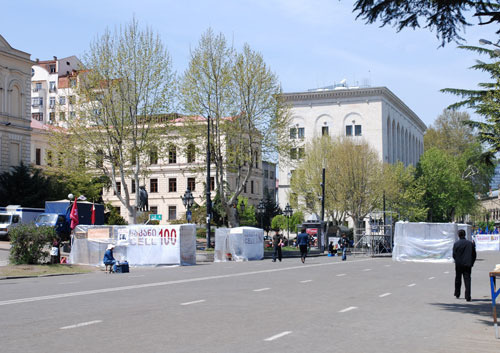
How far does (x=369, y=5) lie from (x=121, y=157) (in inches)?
1443

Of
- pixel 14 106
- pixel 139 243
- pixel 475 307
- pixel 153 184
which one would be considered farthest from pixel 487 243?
pixel 475 307

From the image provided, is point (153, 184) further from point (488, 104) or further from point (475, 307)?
point (475, 307)

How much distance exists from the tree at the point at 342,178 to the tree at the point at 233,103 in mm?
20441

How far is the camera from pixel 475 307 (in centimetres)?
1454

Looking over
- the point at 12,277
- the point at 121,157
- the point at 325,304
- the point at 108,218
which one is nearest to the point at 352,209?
the point at 108,218

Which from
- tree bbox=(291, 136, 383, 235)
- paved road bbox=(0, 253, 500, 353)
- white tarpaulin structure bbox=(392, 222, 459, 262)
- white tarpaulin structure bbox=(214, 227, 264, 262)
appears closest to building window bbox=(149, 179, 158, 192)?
tree bbox=(291, 136, 383, 235)

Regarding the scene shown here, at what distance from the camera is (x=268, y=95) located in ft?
156

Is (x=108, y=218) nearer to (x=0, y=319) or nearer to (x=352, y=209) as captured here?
(x=352, y=209)

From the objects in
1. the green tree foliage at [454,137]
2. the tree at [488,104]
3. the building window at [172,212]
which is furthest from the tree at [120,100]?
the green tree foliage at [454,137]

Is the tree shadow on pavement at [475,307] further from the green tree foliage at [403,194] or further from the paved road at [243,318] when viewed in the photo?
the green tree foliage at [403,194]

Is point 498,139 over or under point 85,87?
under

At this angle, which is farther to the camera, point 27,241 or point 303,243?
point 303,243

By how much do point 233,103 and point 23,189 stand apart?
22.2 metres

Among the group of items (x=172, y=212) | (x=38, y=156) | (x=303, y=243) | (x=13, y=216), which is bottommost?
(x=303, y=243)
